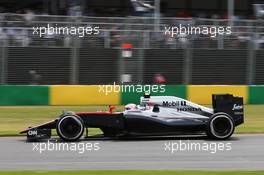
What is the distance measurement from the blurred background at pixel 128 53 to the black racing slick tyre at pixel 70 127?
7.54m

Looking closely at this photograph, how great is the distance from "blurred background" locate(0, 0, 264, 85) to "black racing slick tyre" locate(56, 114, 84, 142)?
754 cm

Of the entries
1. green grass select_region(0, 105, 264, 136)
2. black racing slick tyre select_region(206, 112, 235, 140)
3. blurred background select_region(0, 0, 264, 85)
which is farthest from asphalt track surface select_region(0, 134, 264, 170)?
blurred background select_region(0, 0, 264, 85)

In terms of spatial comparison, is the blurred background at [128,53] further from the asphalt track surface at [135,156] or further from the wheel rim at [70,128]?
the wheel rim at [70,128]

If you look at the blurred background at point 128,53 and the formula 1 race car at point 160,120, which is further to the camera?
the blurred background at point 128,53

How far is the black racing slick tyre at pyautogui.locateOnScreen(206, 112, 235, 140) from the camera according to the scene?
37.8ft

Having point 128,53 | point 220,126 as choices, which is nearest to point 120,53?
point 128,53

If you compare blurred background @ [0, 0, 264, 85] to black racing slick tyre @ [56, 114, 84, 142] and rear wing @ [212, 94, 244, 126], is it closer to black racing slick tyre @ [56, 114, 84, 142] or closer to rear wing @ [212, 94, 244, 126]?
black racing slick tyre @ [56, 114, 84, 142]

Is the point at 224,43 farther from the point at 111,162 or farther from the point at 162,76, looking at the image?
the point at 111,162

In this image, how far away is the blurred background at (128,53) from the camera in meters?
18.6

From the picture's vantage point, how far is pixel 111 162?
921cm
